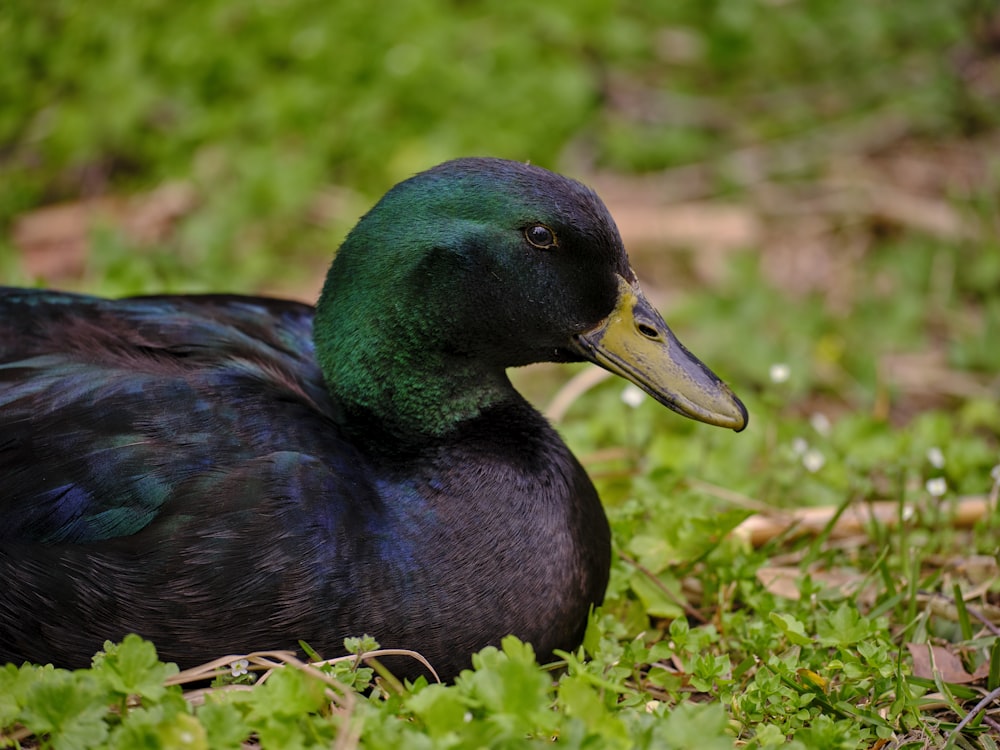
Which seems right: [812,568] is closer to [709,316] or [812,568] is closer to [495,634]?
[495,634]

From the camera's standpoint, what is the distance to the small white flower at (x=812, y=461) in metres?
3.83

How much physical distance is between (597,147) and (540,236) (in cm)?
361

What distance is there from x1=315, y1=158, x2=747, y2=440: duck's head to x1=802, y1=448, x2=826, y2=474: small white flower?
41.6 inches

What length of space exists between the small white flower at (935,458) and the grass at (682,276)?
0.04 ft

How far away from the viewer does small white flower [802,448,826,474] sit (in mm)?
3830

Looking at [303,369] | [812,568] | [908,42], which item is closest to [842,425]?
[812,568]

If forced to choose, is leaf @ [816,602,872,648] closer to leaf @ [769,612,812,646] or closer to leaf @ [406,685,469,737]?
leaf @ [769,612,812,646]

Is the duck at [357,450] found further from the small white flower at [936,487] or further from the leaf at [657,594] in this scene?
the small white flower at [936,487]

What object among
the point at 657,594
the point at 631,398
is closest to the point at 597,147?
the point at 631,398

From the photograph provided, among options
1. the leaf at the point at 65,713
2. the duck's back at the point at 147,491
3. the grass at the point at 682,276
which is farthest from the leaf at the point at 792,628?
the leaf at the point at 65,713

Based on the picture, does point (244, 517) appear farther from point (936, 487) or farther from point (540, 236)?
point (936, 487)

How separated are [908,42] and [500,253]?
502 cm

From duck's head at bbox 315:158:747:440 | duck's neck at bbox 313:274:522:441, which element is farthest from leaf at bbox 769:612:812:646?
duck's neck at bbox 313:274:522:441

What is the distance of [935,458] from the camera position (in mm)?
3793
